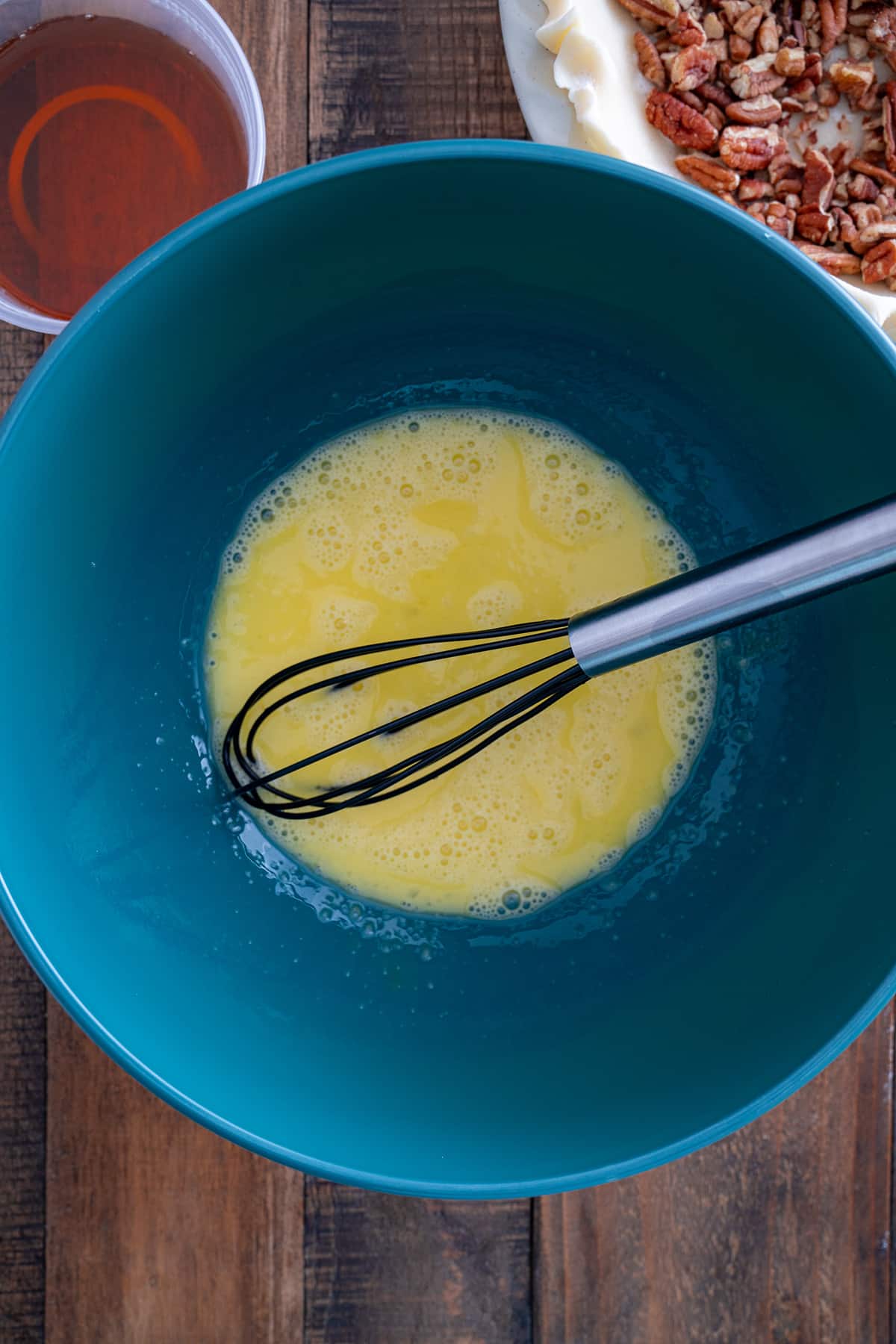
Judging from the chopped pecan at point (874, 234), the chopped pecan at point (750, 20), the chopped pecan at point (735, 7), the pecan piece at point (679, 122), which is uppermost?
the chopped pecan at point (735, 7)

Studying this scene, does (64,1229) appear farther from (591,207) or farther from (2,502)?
(591,207)

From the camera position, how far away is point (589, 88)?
589 millimetres

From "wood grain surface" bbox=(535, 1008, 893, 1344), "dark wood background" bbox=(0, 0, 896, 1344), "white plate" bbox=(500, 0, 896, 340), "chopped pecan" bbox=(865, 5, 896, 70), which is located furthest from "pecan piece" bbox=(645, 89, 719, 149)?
"wood grain surface" bbox=(535, 1008, 893, 1344)

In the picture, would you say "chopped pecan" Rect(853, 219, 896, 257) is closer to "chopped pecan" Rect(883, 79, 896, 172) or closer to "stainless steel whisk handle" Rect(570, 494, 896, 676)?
"chopped pecan" Rect(883, 79, 896, 172)

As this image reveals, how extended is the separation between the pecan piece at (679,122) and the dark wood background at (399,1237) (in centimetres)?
23

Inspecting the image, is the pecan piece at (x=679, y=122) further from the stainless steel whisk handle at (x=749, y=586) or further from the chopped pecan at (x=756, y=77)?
the stainless steel whisk handle at (x=749, y=586)

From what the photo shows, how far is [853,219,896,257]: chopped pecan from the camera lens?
0.63 metres

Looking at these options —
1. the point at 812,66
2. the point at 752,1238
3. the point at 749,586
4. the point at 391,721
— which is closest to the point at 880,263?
the point at 812,66

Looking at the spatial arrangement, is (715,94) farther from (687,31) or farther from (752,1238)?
(752,1238)

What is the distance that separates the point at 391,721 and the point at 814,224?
0.38m

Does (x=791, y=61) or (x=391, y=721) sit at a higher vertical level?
(x=791, y=61)

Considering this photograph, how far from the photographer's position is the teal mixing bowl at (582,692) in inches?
21.3

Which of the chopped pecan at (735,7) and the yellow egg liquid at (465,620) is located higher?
the chopped pecan at (735,7)

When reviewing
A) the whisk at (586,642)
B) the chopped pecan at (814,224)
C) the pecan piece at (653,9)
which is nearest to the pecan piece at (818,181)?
the chopped pecan at (814,224)
